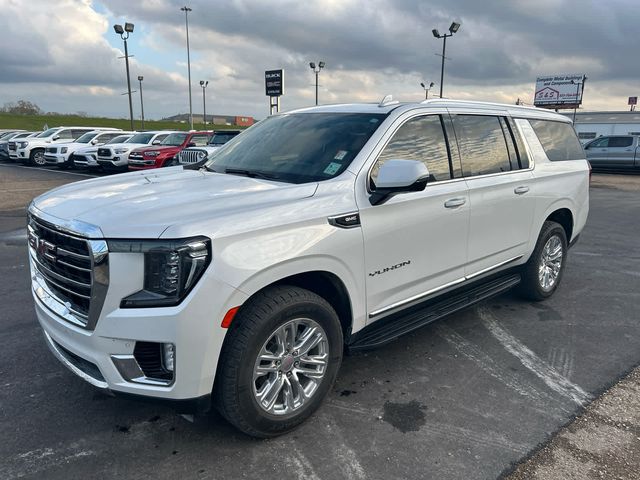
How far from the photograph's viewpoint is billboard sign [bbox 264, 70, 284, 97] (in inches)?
1088

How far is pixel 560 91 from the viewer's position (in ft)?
125

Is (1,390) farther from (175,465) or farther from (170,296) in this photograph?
(170,296)

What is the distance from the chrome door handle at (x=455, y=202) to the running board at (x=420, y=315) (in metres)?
0.73

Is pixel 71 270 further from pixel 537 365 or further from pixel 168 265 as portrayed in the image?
pixel 537 365

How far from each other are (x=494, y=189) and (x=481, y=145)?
38cm

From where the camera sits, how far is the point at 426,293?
3.75 m

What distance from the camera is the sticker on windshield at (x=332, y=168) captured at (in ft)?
10.7

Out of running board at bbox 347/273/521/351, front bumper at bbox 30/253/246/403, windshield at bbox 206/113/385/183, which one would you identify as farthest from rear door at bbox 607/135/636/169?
front bumper at bbox 30/253/246/403

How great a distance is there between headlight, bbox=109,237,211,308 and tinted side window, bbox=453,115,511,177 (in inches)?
94.5

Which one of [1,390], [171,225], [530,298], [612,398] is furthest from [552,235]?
[1,390]

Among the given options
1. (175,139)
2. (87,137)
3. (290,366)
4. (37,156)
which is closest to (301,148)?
(290,366)

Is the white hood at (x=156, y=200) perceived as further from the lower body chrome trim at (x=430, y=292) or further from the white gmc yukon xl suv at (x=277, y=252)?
the lower body chrome trim at (x=430, y=292)

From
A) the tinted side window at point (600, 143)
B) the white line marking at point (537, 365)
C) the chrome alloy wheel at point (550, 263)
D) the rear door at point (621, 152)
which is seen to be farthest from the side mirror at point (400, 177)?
the tinted side window at point (600, 143)

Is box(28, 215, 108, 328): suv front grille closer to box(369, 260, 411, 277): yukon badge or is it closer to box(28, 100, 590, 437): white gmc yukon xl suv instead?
box(28, 100, 590, 437): white gmc yukon xl suv
